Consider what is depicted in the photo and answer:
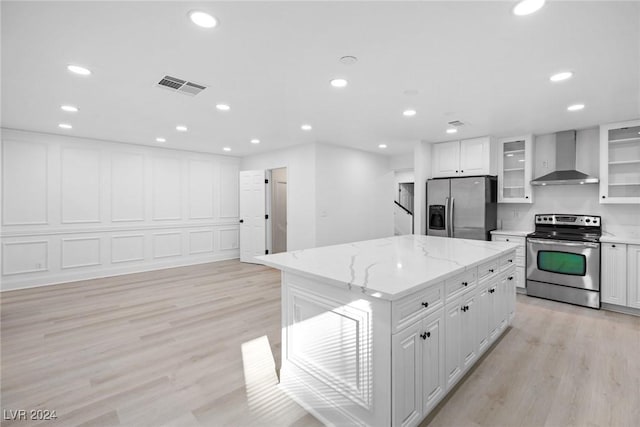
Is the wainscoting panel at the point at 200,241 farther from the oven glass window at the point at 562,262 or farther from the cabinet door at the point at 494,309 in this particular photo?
the oven glass window at the point at 562,262

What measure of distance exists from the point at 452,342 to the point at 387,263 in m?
0.68

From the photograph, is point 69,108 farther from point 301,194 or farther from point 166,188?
point 301,194

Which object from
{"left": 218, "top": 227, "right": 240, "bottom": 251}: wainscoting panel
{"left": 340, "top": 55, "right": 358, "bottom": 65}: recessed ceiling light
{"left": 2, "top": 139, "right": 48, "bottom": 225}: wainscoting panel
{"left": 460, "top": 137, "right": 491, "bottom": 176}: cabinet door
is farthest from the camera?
{"left": 218, "top": 227, "right": 240, "bottom": 251}: wainscoting panel

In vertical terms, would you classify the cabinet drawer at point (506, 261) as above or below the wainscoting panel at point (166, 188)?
below

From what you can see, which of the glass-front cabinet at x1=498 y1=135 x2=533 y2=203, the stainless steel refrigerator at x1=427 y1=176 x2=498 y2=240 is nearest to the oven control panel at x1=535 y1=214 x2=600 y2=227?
the glass-front cabinet at x1=498 y1=135 x2=533 y2=203

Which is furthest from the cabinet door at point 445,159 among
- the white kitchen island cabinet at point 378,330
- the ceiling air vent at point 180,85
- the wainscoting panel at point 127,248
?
the wainscoting panel at point 127,248

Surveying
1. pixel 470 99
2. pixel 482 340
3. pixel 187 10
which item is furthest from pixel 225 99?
pixel 482 340

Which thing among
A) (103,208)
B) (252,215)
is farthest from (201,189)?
(103,208)

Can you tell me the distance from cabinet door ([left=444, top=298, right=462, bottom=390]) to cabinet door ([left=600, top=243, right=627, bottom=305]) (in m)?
3.17

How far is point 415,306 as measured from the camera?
169cm

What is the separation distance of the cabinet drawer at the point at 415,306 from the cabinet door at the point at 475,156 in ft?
12.5

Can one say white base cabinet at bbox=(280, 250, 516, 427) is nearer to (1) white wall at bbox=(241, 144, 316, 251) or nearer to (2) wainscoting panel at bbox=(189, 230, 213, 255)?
(1) white wall at bbox=(241, 144, 316, 251)

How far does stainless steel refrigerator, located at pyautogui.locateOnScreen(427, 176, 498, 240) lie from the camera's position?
15.7ft

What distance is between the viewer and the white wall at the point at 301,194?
18.4 ft
